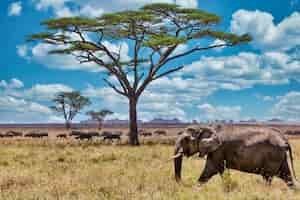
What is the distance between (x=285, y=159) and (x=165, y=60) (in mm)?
19143

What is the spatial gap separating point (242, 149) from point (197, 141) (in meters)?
0.89

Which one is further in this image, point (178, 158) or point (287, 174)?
point (178, 158)

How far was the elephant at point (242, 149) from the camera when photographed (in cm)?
920

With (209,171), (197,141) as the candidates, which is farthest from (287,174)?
(197,141)

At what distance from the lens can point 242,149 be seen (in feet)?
30.6

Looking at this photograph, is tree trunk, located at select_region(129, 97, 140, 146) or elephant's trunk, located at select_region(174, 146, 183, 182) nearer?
elephant's trunk, located at select_region(174, 146, 183, 182)

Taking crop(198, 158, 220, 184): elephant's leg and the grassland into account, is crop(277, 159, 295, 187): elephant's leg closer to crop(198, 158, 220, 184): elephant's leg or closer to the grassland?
the grassland

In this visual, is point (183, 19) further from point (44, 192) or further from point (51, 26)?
point (44, 192)

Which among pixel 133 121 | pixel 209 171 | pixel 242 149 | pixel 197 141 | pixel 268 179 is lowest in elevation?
pixel 268 179

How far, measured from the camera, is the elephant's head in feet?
30.5

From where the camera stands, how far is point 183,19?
2759cm

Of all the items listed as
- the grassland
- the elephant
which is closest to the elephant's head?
the elephant

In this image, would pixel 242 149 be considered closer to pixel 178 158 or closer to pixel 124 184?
pixel 178 158

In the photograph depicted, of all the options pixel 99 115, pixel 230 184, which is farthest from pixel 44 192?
pixel 99 115
